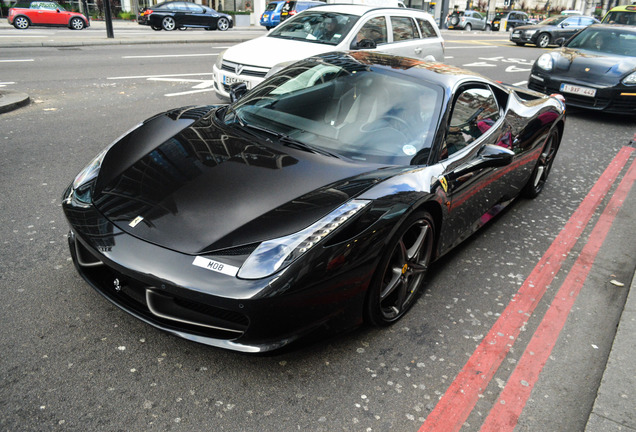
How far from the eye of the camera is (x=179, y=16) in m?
26.1

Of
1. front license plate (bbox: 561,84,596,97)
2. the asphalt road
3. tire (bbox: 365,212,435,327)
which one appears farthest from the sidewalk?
front license plate (bbox: 561,84,596,97)

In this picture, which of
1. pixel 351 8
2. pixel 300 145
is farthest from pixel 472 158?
pixel 351 8

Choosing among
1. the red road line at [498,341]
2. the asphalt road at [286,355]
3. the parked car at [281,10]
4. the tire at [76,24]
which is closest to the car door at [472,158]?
the asphalt road at [286,355]

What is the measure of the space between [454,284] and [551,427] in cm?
131

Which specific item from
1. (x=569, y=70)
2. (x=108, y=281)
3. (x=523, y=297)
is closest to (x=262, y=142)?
(x=108, y=281)

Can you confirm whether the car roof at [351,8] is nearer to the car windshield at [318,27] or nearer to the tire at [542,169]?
the car windshield at [318,27]

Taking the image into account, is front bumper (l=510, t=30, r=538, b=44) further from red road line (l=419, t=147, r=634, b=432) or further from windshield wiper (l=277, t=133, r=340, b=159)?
windshield wiper (l=277, t=133, r=340, b=159)

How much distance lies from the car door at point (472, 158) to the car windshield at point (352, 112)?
0.65 feet

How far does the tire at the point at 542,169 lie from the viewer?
17.3 feet

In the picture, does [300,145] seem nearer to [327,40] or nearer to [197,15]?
[327,40]

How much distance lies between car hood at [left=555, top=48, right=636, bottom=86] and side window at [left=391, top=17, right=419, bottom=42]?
102 inches

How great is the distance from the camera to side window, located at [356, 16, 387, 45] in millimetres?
8641

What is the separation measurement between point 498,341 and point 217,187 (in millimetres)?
1849

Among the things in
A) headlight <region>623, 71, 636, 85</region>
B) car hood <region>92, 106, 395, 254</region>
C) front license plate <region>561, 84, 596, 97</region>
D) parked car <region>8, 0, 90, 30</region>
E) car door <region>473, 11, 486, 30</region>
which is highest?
car hood <region>92, 106, 395, 254</region>
